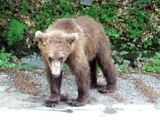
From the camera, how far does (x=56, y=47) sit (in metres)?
6.11

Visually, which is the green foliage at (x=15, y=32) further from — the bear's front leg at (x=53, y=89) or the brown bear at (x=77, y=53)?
the bear's front leg at (x=53, y=89)

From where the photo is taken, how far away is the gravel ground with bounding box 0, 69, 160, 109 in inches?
270

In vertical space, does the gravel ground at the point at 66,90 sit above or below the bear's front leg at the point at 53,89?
below

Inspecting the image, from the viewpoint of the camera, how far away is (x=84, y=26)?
7.15 metres

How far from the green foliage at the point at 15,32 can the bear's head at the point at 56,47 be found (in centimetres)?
365

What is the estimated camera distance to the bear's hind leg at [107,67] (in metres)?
7.40

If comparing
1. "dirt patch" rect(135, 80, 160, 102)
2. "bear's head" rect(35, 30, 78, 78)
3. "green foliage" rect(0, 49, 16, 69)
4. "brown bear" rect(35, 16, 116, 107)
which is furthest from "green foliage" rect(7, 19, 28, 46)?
"bear's head" rect(35, 30, 78, 78)

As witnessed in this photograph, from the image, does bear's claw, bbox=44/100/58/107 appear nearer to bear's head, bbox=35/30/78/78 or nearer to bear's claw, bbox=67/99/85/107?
bear's claw, bbox=67/99/85/107

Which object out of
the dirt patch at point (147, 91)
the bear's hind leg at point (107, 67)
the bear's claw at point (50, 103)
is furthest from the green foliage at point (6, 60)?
the dirt patch at point (147, 91)

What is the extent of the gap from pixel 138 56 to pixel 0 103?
14.0 feet

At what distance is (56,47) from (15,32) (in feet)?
12.9

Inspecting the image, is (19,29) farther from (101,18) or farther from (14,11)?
(101,18)

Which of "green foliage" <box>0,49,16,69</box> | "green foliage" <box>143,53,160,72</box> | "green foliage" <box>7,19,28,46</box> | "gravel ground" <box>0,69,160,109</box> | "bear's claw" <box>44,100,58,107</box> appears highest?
"green foliage" <box>7,19,28,46</box>

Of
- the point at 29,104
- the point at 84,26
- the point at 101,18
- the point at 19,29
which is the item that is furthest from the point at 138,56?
the point at 29,104
